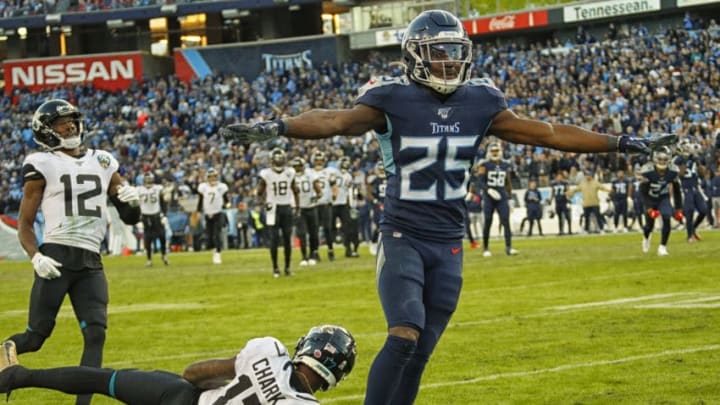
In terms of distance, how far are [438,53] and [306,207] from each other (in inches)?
637

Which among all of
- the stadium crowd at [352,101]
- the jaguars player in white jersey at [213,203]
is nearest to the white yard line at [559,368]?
the jaguars player in white jersey at [213,203]

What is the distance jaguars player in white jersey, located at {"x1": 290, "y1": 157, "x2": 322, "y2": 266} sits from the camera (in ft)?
71.3

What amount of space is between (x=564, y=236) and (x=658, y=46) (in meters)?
9.71

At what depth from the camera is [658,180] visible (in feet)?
62.0

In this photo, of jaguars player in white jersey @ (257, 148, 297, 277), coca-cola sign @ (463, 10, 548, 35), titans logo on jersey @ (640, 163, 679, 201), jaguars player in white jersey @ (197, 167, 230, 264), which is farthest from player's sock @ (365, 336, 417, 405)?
coca-cola sign @ (463, 10, 548, 35)

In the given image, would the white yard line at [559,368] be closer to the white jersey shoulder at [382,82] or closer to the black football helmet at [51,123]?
the black football helmet at [51,123]

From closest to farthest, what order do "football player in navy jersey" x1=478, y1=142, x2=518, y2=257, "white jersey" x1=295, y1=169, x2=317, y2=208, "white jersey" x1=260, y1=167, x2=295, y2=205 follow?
"white jersey" x1=260, y1=167, x2=295, y2=205 < "football player in navy jersey" x1=478, y1=142, x2=518, y2=257 < "white jersey" x1=295, y1=169, x2=317, y2=208

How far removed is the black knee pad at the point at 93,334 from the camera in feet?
24.4

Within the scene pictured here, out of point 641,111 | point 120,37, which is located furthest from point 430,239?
point 120,37

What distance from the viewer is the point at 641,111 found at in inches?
1316

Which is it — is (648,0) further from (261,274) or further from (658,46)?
(261,274)

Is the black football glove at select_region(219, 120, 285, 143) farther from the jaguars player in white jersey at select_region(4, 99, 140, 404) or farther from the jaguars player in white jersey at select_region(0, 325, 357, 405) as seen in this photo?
the jaguars player in white jersey at select_region(4, 99, 140, 404)

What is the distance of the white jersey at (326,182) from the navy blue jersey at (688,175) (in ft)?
20.6

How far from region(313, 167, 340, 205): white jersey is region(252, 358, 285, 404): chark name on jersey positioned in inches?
698
